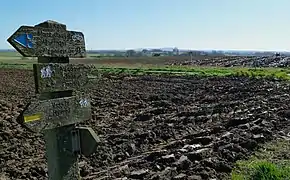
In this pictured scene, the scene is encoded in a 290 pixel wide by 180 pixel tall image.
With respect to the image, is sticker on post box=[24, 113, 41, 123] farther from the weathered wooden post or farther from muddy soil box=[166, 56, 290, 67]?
muddy soil box=[166, 56, 290, 67]

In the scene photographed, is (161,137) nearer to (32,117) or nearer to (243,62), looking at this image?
(32,117)

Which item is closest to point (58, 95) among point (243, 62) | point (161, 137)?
point (161, 137)

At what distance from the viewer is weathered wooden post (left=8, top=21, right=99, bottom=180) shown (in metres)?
3.57

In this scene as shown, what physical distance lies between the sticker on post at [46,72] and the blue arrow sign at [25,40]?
23 centimetres

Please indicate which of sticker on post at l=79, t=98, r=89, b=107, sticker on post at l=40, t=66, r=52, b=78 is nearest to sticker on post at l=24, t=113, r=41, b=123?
sticker on post at l=40, t=66, r=52, b=78

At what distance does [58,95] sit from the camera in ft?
12.7

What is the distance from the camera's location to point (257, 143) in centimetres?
884

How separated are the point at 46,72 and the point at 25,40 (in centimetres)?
33

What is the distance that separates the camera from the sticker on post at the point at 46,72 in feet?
11.9

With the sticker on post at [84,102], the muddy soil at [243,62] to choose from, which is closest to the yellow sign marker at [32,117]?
the sticker on post at [84,102]

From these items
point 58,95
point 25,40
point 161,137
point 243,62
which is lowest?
point 243,62

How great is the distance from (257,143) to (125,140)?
311 centimetres

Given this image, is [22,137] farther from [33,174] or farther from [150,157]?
[150,157]

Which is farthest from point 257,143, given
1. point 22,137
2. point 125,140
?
Answer: point 22,137
